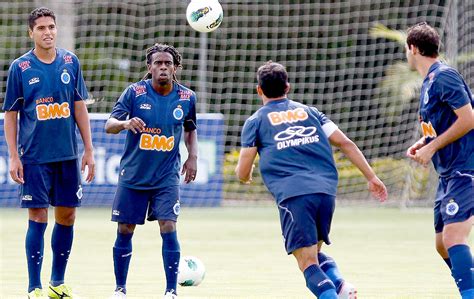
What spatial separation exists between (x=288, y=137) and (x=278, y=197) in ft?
1.24

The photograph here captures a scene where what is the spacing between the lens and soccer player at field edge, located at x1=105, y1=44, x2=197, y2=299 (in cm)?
804

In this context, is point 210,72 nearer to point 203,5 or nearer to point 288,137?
point 203,5

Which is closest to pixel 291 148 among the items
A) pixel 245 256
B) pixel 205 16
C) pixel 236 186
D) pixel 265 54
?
pixel 205 16

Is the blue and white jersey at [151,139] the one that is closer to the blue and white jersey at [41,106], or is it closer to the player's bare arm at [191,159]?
the player's bare arm at [191,159]

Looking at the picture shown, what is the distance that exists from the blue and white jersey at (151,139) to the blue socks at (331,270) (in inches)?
55.5

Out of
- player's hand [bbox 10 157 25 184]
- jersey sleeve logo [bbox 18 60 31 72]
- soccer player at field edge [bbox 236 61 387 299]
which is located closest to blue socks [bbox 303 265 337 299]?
soccer player at field edge [bbox 236 61 387 299]

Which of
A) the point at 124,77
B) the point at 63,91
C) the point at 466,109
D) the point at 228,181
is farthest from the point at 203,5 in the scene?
the point at 124,77

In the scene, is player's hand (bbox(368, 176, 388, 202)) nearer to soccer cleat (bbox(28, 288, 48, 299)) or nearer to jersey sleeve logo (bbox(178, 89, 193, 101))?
jersey sleeve logo (bbox(178, 89, 193, 101))

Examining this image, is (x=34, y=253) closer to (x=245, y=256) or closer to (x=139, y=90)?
(x=139, y=90)

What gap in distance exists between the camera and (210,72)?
2103 cm

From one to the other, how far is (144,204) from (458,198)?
2.35 metres

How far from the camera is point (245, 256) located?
1137 cm

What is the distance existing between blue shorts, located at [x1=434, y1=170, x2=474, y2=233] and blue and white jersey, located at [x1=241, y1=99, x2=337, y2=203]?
0.72 m

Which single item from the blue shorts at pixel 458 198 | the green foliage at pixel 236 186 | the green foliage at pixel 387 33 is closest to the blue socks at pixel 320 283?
the blue shorts at pixel 458 198
